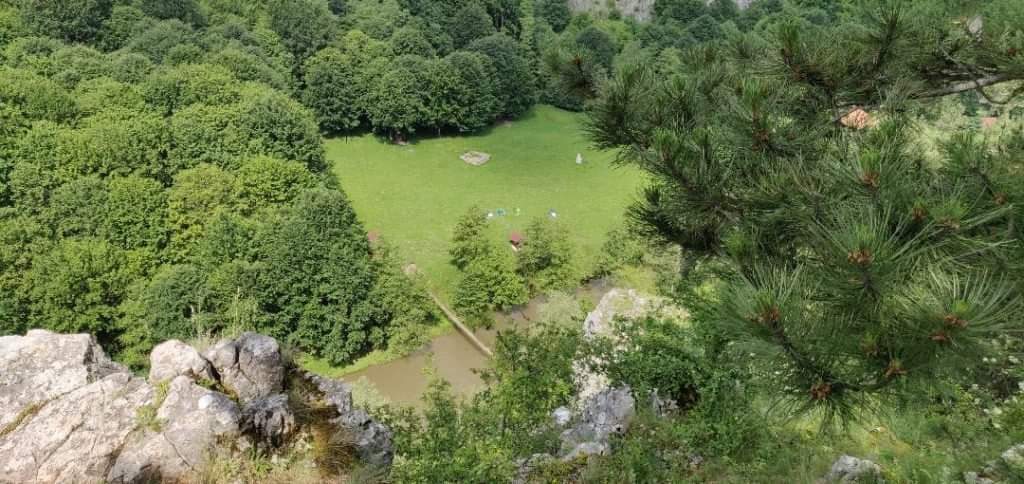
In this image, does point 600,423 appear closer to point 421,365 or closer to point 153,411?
point 153,411

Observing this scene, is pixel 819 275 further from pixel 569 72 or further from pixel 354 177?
pixel 354 177

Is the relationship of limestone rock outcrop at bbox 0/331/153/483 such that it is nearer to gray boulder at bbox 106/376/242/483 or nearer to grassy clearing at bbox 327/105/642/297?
gray boulder at bbox 106/376/242/483

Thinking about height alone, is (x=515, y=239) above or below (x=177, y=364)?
below

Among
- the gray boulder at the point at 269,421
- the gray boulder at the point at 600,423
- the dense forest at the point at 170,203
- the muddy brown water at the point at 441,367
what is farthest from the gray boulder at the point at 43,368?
the muddy brown water at the point at 441,367

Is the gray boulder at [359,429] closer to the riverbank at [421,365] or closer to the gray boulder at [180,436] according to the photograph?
the gray boulder at [180,436]

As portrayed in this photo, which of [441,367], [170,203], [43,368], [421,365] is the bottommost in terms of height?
[441,367]

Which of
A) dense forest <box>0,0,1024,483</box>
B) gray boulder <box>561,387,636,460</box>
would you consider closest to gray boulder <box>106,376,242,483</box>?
dense forest <box>0,0,1024,483</box>

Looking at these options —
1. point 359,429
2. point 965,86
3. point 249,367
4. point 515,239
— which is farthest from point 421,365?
point 965,86
